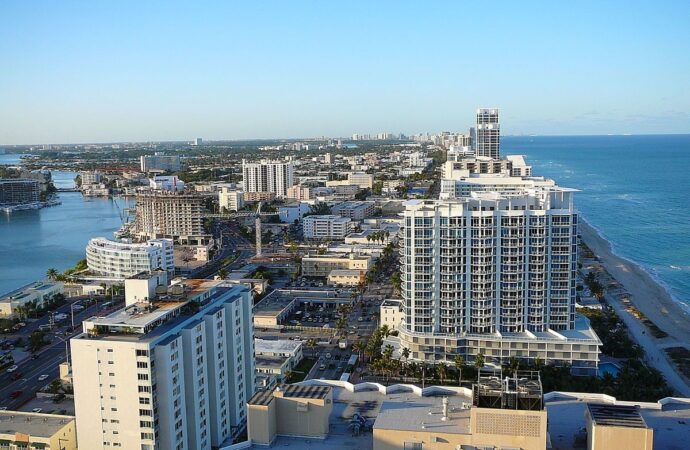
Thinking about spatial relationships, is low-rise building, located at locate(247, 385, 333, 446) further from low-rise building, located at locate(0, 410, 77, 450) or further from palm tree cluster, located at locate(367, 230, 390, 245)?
palm tree cluster, located at locate(367, 230, 390, 245)

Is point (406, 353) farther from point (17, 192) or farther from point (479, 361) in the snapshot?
point (17, 192)

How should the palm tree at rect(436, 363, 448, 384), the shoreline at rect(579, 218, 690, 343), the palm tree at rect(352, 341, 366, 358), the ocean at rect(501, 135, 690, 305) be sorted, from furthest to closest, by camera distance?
the ocean at rect(501, 135, 690, 305)
the shoreline at rect(579, 218, 690, 343)
the palm tree at rect(352, 341, 366, 358)
the palm tree at rect(436, 363, 448, 384)

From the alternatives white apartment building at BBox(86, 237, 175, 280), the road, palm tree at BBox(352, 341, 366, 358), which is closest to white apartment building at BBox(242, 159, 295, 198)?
white apartment building at BBox(86, 237, 175, 280)

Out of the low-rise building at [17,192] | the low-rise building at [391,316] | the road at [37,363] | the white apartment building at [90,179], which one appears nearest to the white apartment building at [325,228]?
the road at [37,363]

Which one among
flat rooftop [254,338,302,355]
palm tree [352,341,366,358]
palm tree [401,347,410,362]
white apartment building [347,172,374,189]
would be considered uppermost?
white apartment building [347,172,374,189]

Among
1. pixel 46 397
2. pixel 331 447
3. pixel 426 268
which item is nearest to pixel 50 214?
pixel 46 397

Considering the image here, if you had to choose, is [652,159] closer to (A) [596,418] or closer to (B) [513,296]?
(B) [513,296]
